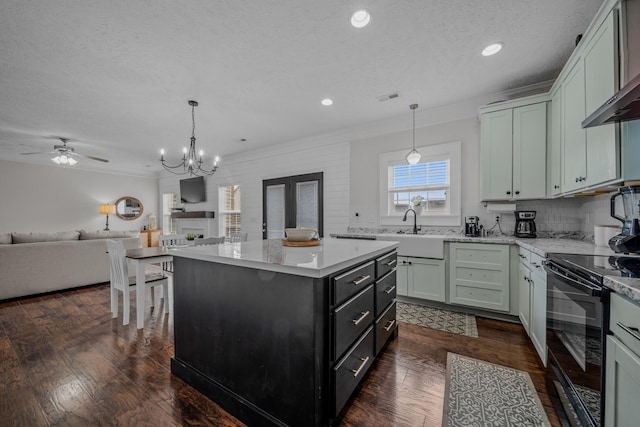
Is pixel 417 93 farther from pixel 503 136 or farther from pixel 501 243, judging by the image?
pixel 501 243

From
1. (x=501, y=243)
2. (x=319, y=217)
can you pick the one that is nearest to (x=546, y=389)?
(x=501, y=243)

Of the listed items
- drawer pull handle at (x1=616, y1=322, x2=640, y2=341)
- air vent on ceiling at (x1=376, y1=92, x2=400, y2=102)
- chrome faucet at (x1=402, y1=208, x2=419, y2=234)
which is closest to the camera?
drawer pull handle at (x1=616, y1=322, x2=640, y2=341)

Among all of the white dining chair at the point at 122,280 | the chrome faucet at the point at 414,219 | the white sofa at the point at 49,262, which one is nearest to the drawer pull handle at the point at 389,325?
the chrome faucet at the point at 414,219

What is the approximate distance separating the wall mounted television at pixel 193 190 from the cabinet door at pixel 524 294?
7010 mm

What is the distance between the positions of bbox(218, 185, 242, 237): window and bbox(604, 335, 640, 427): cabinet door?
251 inches

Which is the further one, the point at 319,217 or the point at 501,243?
the point at 319,217

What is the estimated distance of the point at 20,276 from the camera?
3.68m

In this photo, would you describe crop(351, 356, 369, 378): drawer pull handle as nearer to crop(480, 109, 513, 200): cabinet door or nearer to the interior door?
crop(480, 109, 513, 200): cabinet door

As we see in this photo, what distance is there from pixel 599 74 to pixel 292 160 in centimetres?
435

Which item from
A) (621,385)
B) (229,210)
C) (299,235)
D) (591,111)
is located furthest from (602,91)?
(229,210)

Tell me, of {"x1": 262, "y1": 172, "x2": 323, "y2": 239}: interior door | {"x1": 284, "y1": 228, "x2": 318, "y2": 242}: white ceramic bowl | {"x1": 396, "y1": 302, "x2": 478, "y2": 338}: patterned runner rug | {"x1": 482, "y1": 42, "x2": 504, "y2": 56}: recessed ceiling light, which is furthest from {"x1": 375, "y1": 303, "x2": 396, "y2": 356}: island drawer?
{"x1": 262, "y1": 172, "x2": 323, "y2": 239}: interior door

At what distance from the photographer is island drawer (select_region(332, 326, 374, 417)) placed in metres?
1.34

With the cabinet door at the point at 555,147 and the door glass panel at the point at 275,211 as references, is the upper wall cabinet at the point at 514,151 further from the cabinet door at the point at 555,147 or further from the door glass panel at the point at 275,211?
the door glass panel at the point at 275,211

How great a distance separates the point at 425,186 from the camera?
3.83 metres
